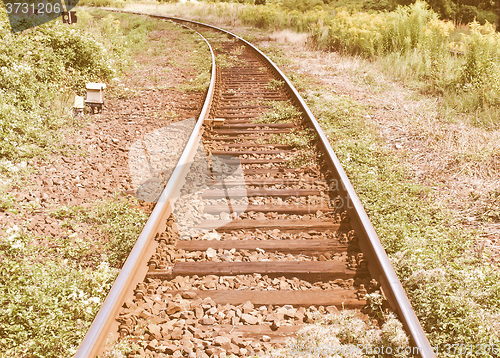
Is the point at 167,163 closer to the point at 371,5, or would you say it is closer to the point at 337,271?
the point at 337,271

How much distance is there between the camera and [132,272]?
110 inches

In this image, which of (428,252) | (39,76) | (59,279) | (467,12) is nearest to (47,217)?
(59,279)

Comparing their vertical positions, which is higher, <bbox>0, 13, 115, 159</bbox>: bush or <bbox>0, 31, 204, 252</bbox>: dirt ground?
<bbox>0, 13, 115, 159</bbox>: bush

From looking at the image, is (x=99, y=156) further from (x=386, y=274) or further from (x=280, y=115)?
(x=386, y=274)

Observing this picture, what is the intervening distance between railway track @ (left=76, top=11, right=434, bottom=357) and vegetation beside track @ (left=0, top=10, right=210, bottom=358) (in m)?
0.31

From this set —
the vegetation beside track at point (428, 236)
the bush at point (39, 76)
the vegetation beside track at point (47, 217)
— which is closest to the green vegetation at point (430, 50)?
the vegetation beside track at point (428, 236)

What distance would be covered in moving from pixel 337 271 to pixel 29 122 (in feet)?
14.5

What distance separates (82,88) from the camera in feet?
23.3

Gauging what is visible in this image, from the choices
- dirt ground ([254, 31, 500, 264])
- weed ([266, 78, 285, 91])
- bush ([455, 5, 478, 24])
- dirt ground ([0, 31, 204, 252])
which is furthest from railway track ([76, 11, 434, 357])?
bush ([455, 5, 478, 24])

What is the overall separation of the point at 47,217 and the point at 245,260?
1966 mm

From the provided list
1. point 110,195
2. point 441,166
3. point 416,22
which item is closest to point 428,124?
point 441,166

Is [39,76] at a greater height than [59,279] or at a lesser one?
greater

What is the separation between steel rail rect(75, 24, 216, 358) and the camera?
2.23 m

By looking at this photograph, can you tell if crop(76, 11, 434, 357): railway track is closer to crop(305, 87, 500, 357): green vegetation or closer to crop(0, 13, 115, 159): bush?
crop(305, 87, 500, 357): green vegetation
